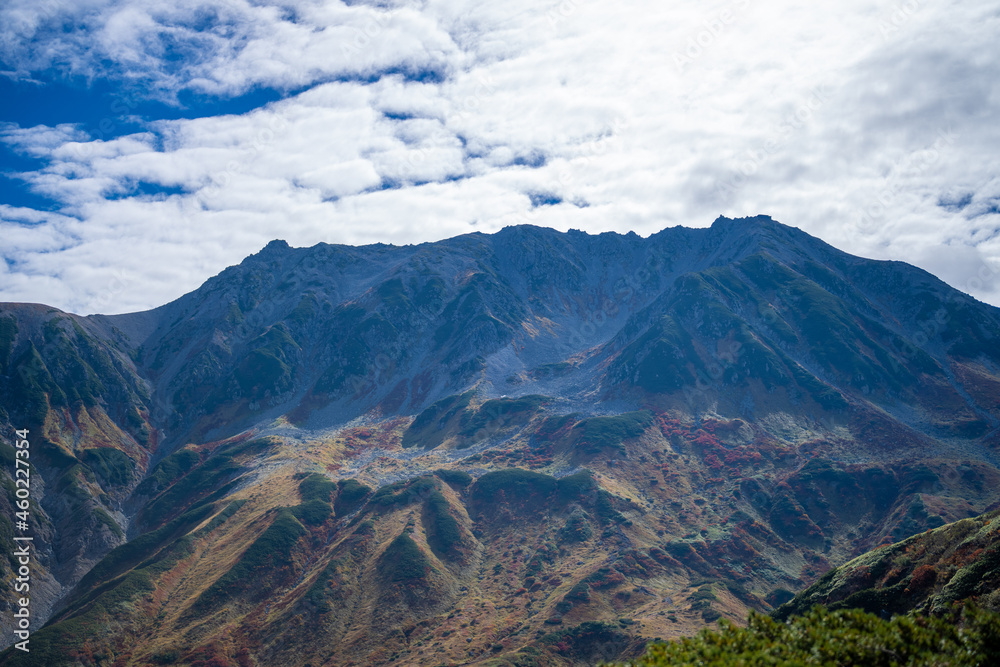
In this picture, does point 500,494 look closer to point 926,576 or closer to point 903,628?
point 926,576

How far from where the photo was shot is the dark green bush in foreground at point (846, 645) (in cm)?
2525

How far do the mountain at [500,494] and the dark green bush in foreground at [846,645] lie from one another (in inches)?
2242

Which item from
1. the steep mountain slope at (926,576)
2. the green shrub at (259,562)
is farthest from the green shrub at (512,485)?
the steep mountain slope at (926,576)

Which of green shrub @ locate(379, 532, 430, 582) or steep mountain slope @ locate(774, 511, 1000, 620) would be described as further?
green shrub @ locate(379, 532, 430, 582)

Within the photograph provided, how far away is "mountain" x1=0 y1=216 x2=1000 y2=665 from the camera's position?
9275 cm

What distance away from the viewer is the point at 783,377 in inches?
6757

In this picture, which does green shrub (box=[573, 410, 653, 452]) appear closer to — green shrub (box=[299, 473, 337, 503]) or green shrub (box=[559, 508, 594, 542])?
green shrub (box=[559, 508, 594, 542])

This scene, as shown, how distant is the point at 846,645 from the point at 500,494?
11006 centimetres

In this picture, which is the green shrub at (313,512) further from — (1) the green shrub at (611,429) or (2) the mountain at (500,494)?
(1) the green shrub at (611,429)

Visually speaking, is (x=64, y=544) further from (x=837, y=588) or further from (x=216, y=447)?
(x=837, y=588)

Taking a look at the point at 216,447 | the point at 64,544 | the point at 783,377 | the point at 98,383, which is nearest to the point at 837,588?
the point at 783,377

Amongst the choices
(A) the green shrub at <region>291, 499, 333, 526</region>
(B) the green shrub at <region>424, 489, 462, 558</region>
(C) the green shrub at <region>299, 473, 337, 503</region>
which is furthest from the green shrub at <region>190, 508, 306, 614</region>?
(B) the green shrub at <region>424, 489, 462, 558</region>

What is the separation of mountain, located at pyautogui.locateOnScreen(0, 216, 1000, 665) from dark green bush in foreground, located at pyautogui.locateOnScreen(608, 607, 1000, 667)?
187 ft

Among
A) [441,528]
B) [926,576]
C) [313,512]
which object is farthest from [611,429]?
[926,576]
